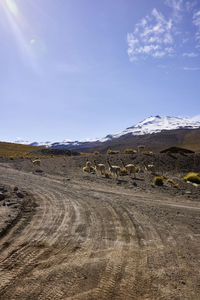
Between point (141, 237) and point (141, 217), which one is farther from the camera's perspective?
point (141, 217)

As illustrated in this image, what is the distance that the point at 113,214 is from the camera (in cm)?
791

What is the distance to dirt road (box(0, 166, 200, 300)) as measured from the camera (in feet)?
11.3

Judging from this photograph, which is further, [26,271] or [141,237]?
[141,237]

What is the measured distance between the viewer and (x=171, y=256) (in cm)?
470

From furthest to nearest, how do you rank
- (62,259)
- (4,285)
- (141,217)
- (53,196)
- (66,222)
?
1. (53,196)
2. (141,217)
3. (66,222)
4. (62,259)
5. (4,285)

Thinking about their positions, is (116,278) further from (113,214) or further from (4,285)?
(113,214)

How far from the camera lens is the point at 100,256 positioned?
4.58 meters

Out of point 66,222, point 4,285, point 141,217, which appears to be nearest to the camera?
point 4,285

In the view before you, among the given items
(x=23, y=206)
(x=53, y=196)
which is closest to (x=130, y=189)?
(x=53, y=196)

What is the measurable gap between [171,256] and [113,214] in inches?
135

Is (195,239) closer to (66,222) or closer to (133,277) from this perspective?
(133,277)

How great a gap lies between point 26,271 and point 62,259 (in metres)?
0.81

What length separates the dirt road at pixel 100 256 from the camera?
136 inches

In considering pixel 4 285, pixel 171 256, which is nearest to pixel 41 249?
pixel 4 285
